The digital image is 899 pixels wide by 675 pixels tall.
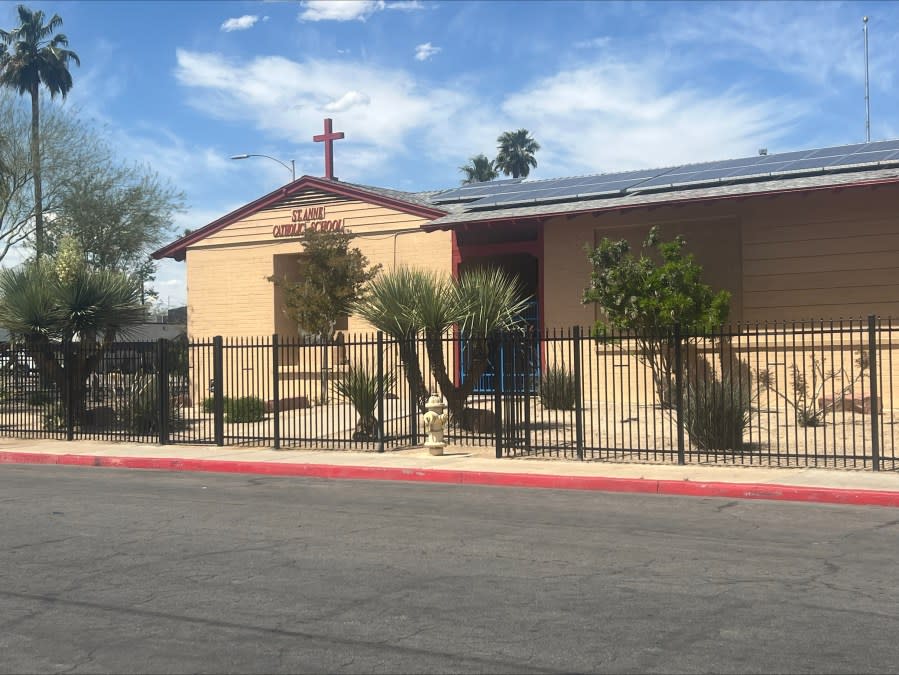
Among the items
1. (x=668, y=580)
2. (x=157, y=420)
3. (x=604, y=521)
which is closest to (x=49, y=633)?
(x=668, y=580)

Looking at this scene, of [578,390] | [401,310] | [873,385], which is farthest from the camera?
[401,310]

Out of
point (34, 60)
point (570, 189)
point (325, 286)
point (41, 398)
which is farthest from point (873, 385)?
point (34, 60)

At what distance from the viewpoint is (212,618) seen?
21.7ft

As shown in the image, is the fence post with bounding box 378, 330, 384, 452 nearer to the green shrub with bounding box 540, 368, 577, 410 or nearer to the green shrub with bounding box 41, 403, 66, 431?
the green shrub with bounding box 540, 368, 577, 410

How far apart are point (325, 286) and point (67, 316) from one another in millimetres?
5909

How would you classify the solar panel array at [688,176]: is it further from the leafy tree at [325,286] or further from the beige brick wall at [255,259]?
the leafy tree at [325,286]

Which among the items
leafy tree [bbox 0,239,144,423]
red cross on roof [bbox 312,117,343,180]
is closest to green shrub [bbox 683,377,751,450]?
leafy tree [bbox 0,239,144,423]

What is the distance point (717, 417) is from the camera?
15109 mm

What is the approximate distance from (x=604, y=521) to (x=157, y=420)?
39.4 ft

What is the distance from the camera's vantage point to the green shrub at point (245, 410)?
22.2 m

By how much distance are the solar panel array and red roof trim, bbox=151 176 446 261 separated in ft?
4.23

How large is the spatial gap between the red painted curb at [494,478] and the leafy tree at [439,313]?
2.89 m

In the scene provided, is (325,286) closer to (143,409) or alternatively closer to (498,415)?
(143,409)

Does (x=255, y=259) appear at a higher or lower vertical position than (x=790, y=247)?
higher
